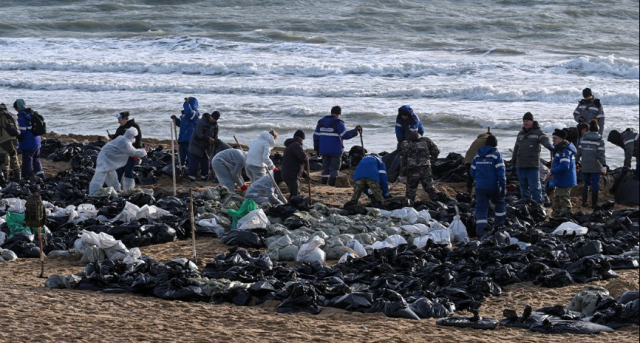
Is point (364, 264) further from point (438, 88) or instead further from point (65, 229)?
point (438, 88)

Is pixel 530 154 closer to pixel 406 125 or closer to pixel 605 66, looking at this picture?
pixel 406 125

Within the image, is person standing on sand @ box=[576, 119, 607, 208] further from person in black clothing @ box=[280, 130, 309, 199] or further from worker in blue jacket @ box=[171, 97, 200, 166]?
worker in blue jacket @ box=[171, 97, 200, 166]

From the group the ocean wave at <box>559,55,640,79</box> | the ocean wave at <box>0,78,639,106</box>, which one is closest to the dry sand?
the ocean wave at <box>0,78,639,106</box>

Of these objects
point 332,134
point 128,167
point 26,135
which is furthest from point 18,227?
point 332,134

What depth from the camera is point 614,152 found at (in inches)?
866

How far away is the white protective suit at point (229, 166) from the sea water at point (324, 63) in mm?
6399

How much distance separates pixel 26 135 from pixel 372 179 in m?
6.45

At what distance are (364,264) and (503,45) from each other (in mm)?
30032

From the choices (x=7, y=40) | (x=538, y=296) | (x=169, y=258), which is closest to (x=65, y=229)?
(x=169, y=258)

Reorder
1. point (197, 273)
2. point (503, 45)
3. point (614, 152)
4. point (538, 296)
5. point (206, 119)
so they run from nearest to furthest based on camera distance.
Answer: point (538, 296) → point (197, 273) → point (206, 119) → point (614, 152) → point (503, 45)

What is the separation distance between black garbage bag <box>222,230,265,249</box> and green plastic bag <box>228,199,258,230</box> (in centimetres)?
53

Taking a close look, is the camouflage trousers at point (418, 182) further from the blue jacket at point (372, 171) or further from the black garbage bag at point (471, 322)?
the black garbage bag at point (471, 322)

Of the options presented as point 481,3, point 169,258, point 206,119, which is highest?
point 481,3

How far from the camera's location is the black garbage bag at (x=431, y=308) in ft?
33.1
